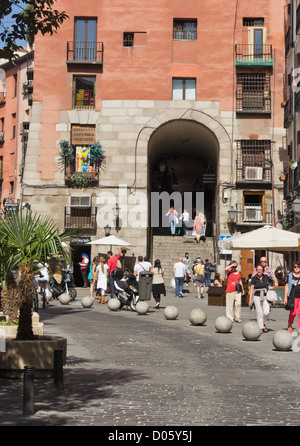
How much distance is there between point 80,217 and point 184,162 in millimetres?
14695

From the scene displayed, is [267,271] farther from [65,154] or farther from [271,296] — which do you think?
[65,154]

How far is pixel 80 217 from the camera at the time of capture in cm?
4038

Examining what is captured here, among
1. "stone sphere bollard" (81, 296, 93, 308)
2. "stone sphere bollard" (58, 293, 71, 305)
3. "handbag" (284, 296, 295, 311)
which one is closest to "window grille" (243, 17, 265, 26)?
"stone sphere bollard" (58, 293, 71, 305)

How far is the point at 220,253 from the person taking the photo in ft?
128

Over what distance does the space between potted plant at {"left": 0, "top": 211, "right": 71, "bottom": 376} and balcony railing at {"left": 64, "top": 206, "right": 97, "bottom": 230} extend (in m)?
27.8

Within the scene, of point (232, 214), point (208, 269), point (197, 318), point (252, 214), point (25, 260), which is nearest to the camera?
point (25, 260)

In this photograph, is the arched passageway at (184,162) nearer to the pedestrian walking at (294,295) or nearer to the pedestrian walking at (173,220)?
the pedestrian walking at (173,220)

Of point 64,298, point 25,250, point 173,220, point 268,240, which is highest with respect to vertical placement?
point 173,220

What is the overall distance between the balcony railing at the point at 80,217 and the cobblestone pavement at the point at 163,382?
2106 centimetres

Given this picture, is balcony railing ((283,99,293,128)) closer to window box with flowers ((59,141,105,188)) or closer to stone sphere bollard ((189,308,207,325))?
window box with flowers ((59,141,105,188))

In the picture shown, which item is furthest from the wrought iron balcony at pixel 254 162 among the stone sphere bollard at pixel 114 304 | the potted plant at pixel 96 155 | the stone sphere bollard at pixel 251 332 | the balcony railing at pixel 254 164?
the stone sphere bollard at pixel 251 332

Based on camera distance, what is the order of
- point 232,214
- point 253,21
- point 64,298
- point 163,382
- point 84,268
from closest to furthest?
point 163,382 → point 64,298 → point 84,268 → point 232,214 → point 253,21

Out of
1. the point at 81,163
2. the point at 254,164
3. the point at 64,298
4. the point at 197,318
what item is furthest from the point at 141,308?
the point at 254,164
